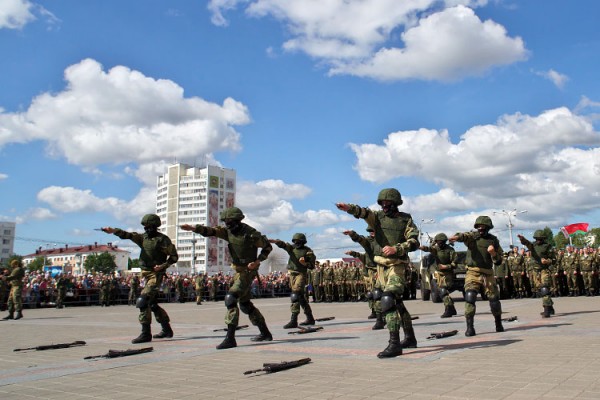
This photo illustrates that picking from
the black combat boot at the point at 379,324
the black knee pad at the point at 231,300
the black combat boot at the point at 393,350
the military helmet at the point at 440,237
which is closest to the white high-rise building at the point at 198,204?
the military helmet at the point at 440,237

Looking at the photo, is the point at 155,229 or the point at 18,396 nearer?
the point at 18,396

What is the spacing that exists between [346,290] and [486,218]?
17820mm

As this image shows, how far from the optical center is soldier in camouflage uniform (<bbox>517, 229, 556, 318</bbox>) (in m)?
12.0

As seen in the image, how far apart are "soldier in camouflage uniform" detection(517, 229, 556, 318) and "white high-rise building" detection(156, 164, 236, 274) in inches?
6156

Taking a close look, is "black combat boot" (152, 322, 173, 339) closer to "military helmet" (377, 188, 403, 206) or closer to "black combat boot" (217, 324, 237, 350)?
"black combat boot" (217, 324, 237, 350)

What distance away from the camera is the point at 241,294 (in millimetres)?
8742

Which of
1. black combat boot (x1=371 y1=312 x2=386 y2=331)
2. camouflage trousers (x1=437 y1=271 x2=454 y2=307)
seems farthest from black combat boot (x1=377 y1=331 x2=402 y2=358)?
camouflage trousers (x1=437 y1=271 x2=454 y2=307)

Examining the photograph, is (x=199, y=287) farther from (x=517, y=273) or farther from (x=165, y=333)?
(x=165, y=333)

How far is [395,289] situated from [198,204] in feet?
556

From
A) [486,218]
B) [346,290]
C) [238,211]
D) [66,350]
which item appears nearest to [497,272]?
[346,290]

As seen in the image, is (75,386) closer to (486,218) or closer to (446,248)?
(486,218)

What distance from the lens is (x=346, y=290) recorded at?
88.8 ft

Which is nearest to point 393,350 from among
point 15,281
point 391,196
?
point 391,196

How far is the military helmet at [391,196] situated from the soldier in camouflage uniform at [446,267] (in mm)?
5372
